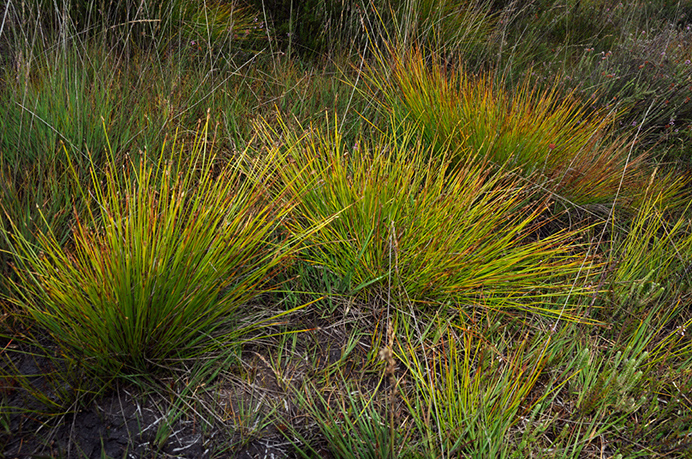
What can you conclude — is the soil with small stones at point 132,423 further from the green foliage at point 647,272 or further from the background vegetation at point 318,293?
the green foliage at point 647,272

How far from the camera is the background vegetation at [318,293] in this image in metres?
1.18

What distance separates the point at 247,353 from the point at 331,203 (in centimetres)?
63

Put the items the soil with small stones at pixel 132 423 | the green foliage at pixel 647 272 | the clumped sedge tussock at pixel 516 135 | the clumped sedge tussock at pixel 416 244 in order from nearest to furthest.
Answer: the soil with small stones at pixel 132 423 → the clumped sedge tussock at pixel 416 244 → the green foliage at pixel 647 272 → the clumped sedge tussock at pixel 516 135

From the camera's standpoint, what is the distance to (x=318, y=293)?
1.43m

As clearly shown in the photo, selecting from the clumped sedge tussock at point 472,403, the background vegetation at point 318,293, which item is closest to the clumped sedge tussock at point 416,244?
the background vegetation at point 318,293

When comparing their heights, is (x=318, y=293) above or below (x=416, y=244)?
below

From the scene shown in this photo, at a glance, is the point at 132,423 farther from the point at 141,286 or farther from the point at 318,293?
the point at 318,293

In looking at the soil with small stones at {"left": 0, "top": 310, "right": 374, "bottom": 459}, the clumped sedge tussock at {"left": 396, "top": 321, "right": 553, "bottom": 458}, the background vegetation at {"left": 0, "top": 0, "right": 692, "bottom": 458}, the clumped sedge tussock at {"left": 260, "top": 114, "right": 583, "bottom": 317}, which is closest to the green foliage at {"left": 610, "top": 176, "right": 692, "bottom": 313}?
the background vegetation at {"left": 0, "top": 0, "right": 692, "bottom": 458}

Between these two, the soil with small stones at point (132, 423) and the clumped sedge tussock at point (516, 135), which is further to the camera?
the clumped sedge tussock at point (516, 135)

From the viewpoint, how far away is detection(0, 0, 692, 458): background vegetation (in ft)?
3.88

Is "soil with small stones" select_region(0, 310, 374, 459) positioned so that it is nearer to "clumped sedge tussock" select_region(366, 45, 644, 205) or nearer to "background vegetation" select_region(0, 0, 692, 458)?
→ "background vegetation" select_region(0, 0, 692, 458)

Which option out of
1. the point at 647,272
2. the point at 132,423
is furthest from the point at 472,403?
the point at 647,272

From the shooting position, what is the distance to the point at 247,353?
1.43 m

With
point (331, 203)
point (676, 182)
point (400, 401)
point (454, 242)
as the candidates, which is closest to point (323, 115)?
point (331, 203)
